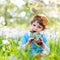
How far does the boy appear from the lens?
4.00 feet

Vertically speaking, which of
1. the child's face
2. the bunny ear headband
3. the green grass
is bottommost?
the green grass

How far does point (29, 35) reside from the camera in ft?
4.02

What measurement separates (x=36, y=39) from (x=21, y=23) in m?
0.10

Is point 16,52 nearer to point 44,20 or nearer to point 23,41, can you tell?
A: point 23,41

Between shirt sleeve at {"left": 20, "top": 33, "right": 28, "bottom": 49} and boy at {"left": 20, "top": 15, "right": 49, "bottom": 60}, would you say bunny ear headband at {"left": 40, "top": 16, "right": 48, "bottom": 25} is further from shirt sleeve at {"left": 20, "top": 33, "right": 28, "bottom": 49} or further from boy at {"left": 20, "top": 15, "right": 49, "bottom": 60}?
shirt sleeve at {"left": 20, "top": 33, "right": 28, "bottom": 49}

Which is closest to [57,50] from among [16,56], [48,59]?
[48,59]

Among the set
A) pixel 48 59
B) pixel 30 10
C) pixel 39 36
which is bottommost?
pixel 48 59

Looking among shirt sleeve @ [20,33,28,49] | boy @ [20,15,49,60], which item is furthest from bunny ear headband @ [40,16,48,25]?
shirt sleeve @ [20,33,28,49]

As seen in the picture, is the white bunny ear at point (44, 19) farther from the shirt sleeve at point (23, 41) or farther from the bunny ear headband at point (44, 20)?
the shirt sleeve at point (23, 41)

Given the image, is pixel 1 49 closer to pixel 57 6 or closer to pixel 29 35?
pixel 29 35

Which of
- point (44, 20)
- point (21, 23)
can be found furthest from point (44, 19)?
point (21, 23)

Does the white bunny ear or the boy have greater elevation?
the white bunny ear

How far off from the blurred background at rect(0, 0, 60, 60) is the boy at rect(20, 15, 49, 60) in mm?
19

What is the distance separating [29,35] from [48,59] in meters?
0.14
